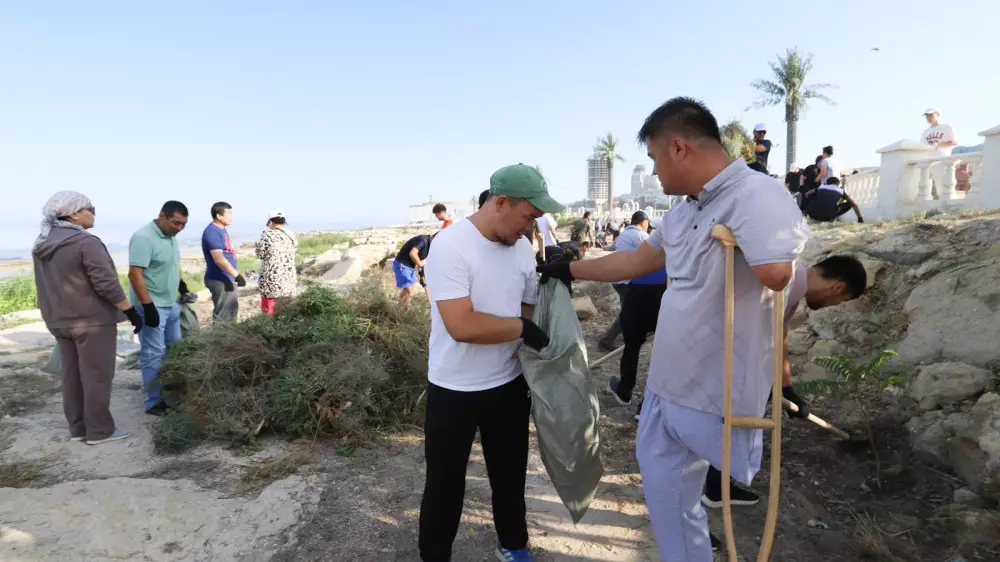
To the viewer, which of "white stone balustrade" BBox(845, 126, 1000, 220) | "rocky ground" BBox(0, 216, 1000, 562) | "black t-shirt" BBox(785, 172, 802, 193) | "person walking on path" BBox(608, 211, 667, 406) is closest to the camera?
"rocky ground" BBox(0, 216, 1000, 562)

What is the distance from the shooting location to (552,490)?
3471mm

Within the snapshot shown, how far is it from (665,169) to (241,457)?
3.41m

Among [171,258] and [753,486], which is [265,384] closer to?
[171,258]

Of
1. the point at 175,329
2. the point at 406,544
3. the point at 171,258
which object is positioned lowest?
the point at 406,544

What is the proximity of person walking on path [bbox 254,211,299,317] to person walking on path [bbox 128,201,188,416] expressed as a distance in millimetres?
1632

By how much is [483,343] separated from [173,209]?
3679 millimetres

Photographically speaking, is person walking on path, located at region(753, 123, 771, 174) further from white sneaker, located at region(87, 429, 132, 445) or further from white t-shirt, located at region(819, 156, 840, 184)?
white sneaker, located at region(87, 429, 132, 445)

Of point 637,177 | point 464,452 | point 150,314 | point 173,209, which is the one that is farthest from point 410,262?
point 637,177

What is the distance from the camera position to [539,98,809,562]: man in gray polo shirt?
5.41 ft

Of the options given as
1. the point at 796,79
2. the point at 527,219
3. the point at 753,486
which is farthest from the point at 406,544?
the point at 796,79

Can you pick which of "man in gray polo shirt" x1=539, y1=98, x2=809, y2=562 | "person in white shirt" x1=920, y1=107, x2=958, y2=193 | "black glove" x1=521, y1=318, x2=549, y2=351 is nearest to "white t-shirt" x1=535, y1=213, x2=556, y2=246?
"black glove" x1=521, y1=318, x2=549, y2=351

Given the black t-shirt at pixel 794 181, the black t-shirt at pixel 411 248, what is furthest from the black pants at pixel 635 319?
the black t-shirt at pixel 794 181

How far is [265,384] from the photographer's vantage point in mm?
4250

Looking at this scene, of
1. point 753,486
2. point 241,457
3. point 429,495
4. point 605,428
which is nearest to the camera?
point 429,495
